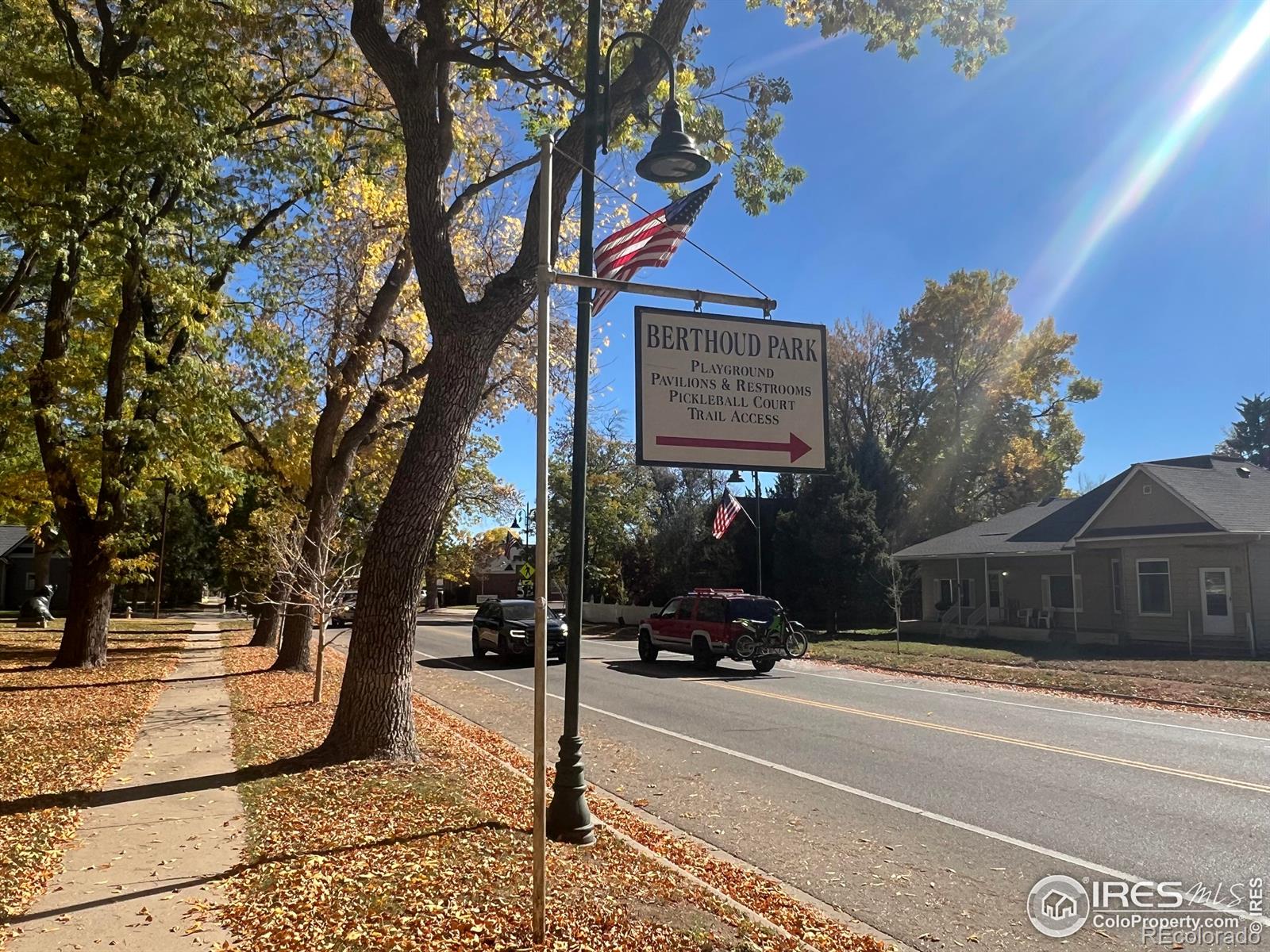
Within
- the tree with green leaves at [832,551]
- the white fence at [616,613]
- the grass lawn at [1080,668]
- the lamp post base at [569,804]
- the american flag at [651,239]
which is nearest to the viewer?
the lamp post base at [569,804]

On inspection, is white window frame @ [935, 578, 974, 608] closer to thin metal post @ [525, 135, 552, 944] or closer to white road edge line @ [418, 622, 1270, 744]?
white road edge line @ [418, 622, 1270, 744]

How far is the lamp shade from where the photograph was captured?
678cm

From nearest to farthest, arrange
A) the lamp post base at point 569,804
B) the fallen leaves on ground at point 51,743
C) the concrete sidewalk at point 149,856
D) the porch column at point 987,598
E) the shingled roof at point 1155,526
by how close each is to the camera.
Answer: the concrete sidewalk at point 149,856, the fallen leaves on ground at point 51,743, the lamp post base at point 569,804, the shingled roof at point 1155,526, the porch column at point 987,598

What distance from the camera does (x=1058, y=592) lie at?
100 feet

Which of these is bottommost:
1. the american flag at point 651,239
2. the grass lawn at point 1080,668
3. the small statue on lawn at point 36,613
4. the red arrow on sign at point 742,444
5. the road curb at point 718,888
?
the road curb at point 718,888

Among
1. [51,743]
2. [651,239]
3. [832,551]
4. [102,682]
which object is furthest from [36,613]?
[651,239]

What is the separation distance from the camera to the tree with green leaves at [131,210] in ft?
40.4

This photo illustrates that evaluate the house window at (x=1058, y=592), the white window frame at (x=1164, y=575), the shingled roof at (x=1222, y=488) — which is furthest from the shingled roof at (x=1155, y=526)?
the house window at (x=1058, y=592)

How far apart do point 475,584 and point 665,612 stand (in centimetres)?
6302

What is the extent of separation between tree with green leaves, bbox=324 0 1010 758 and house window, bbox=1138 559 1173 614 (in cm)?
2002

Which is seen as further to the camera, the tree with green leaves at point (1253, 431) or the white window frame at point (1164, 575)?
the tree with green leaves at point (1253, 431)

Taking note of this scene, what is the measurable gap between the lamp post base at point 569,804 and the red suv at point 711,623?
46.2 feet

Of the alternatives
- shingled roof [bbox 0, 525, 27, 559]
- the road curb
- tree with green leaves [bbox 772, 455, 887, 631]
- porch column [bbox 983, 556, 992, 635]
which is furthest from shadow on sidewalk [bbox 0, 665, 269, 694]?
shingled roof [bbox 0, 525, 27, 559]

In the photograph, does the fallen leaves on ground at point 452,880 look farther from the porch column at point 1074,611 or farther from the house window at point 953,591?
the house window at point 953,591
